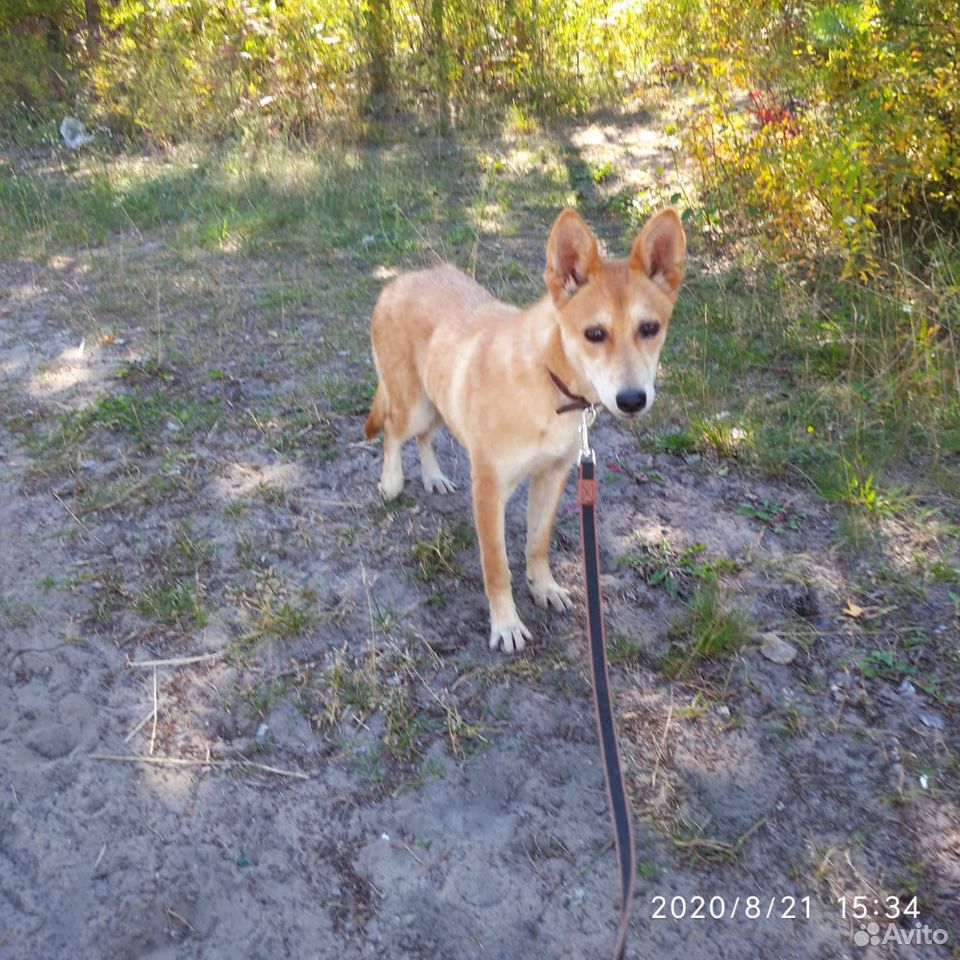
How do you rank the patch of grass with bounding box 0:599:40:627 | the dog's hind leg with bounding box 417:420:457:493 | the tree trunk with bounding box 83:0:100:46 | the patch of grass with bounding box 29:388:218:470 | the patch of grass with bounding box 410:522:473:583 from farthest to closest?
the tree trunk with bounding box 83:0:100:46
the patch of grass with bounding box 29:388:218:470
the dog's hind leg with bounding box 417:420:457:493
the patch of grass with bounding box 410:522:473:583
the patch of grass with bounding box 0:599:40:627

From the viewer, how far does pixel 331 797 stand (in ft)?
8.81

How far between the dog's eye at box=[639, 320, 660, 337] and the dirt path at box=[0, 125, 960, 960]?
1.21m

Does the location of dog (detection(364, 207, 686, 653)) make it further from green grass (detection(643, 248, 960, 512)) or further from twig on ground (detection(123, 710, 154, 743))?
green grass (detection(643, 248, 960, 512))

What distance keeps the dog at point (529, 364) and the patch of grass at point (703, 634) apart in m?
0.50

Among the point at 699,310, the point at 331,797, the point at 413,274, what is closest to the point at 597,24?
the point at 699,310

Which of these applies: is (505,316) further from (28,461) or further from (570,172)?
(570,172)

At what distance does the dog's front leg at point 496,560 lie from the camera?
10.4 feet

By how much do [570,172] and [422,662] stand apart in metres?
6.28

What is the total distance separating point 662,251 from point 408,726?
1.88m

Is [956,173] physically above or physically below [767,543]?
above

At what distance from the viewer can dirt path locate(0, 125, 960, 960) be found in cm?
237

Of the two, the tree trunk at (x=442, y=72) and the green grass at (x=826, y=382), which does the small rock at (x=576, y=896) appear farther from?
the tree trunk at (x=442, y=72)

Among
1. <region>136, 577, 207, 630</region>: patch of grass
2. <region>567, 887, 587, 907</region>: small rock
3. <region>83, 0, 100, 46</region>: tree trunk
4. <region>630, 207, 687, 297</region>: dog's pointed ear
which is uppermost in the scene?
<region>83, 0, 100, 46</region>: tree trunk

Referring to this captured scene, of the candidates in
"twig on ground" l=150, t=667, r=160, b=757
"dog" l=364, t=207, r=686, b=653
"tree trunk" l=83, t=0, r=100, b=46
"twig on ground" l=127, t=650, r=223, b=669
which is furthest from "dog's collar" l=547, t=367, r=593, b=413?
"tree trunk" l=83, t=0, r=100, b=46
